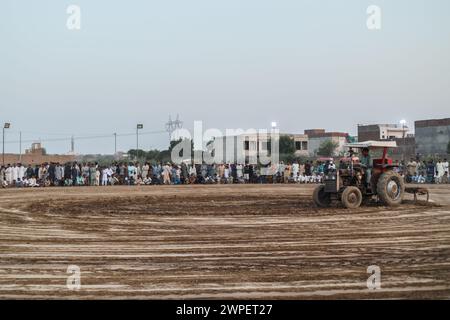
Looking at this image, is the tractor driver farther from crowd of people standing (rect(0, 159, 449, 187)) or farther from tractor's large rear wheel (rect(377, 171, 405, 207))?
crowd of people standing (rect(0, 159, 449, 187))

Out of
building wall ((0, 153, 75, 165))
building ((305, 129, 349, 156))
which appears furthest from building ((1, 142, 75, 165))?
building ((305, 129, 349, 156))

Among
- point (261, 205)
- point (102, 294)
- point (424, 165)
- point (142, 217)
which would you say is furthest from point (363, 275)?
point (424, 165)

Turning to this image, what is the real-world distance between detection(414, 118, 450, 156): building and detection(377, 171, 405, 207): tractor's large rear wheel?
37.9 m

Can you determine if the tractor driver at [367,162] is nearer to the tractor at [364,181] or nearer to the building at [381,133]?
the tractor at [364,181]

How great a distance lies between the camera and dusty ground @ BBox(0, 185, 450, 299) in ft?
22.5

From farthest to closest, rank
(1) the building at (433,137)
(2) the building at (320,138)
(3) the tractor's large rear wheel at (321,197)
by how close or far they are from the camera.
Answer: (2) the building at (320,138)
(1) the building at (433,137)
(3) the tractor's large rear wheel at (321,197)

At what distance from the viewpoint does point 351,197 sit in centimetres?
1616

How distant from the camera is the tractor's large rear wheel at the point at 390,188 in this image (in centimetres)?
1634

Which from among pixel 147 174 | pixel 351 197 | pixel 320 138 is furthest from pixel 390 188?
pixel 320 138

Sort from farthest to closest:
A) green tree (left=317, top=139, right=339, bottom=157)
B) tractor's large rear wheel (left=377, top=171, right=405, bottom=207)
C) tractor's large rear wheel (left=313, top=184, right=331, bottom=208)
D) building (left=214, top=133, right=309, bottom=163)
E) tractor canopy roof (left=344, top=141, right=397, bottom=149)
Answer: green tree (left=317, top=139, right=339, bottom=157)
building (left=214, top=133, right=309, bottom=163)
tractor's large rear wheel (left=313, top=184, right=331, bottom=208)
tractor canopy roof (left=344, top=141, right=397, bottom=149)
tractor's large rear wheel (left=377, top=171, right=405, bottom=207)

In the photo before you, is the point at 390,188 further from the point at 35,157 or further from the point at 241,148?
the point at 35,157

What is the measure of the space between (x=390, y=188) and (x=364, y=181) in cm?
72

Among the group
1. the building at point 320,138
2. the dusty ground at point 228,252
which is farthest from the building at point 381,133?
the dusty ground at point 228,252

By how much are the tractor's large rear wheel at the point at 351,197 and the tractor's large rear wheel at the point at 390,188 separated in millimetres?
634
